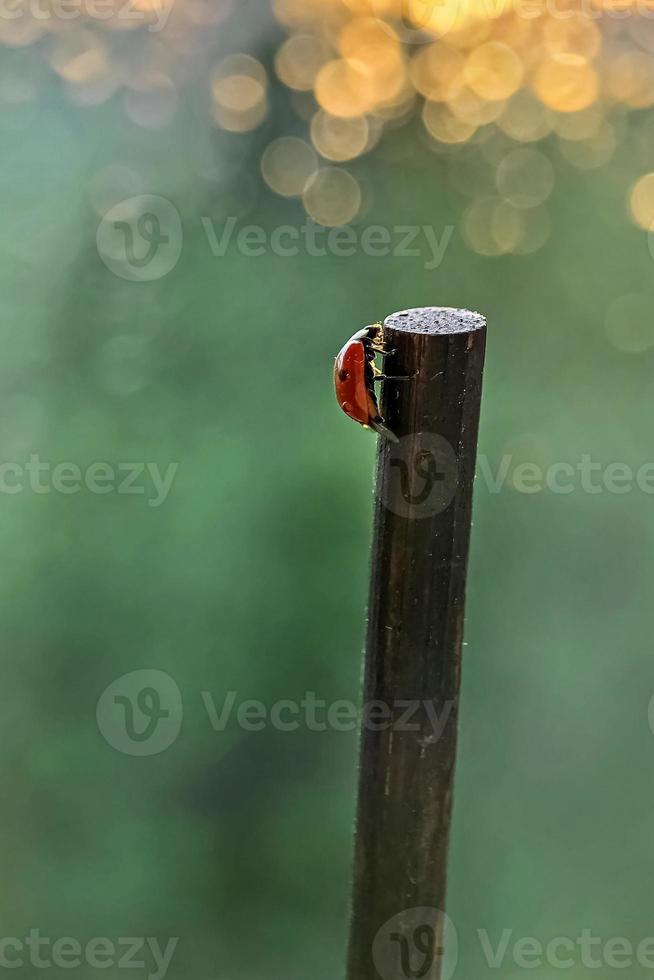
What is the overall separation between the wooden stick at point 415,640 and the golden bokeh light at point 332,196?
14.3 feet

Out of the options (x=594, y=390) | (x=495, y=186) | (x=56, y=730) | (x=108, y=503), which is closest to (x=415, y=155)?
(x=495, y=186)

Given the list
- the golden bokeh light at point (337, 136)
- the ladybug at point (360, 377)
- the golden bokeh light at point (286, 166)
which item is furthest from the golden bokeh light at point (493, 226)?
the ladybug at point (360, 377)

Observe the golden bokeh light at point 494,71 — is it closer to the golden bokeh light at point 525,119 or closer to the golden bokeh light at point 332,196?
the golden bokeh light at point 525,119

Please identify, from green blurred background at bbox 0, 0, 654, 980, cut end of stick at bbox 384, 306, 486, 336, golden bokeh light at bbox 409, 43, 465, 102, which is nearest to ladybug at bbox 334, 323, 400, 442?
cut end of stick at bbox 384, 306, 486, 336

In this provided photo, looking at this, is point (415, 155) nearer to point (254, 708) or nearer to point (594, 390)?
point (594, 390)

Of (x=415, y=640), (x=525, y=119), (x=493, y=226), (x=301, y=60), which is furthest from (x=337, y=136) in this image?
(x=415, y=640)

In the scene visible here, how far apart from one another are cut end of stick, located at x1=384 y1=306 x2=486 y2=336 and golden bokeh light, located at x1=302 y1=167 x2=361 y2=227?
4.34 meters

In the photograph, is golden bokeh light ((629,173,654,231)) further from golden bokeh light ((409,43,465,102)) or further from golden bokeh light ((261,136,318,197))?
golden bokeh light ((261,136,318,197))

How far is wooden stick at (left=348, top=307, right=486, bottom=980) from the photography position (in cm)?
124

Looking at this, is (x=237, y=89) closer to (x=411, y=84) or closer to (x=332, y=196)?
(x=332, y=196)

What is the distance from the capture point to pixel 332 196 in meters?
5.61

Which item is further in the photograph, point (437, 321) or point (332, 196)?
point (332, 196)

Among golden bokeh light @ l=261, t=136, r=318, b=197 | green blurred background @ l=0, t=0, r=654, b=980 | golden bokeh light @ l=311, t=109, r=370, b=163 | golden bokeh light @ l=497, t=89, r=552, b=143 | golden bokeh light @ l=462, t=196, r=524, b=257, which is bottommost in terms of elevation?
green blurred background @ l=0, t=0, r=654, b=980

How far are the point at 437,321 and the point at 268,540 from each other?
4.08 meters
